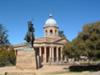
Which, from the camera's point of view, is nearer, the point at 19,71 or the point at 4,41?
the point at 19,71

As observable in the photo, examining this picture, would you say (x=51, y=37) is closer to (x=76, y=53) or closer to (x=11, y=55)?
(x=11, y=55)

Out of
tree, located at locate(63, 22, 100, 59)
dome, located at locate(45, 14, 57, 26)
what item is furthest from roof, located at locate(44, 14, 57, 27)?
tree, located at locate(63, 22, 100, 59)

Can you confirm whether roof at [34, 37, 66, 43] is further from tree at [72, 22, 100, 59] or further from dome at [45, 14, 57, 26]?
tree at [72, 22, 100, 59]

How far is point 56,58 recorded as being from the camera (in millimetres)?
102750

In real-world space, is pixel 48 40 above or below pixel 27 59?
above

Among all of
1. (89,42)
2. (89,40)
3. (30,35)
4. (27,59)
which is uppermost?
(30,35)

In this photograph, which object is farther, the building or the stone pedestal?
the building

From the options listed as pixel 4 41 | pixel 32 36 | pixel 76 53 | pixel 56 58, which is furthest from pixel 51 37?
pixel 32 36

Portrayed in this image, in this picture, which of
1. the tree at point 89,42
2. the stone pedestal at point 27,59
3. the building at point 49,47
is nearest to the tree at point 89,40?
the tree at point 89,42

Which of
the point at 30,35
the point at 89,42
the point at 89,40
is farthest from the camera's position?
the point at 89,40

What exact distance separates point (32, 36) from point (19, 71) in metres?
6.42

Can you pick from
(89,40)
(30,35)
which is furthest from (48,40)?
(30,35)

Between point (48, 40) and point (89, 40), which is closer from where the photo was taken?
point (89, 40)

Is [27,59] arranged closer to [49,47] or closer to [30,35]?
[30,35]
